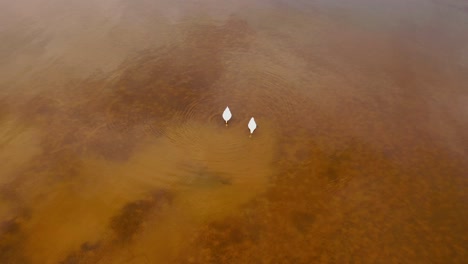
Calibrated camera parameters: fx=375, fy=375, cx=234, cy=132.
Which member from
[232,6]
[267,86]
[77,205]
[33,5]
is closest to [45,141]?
[77,205]

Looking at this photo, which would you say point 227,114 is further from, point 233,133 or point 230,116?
point 233,133

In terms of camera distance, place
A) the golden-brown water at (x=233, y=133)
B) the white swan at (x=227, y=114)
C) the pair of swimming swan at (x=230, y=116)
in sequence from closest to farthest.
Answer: the golden-brown water at (x=233, y=133), the pair of swimming swan at (x=230, y=116), the white swan at (x=227, y=114)

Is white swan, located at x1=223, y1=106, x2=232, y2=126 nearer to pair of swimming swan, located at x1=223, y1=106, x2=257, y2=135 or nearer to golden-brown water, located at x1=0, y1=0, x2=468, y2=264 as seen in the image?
pair of swimming swan, located at x1=223, y1=106, x2=257, y2=135

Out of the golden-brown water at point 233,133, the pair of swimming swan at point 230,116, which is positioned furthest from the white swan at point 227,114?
the golden-brown water at point 233,133

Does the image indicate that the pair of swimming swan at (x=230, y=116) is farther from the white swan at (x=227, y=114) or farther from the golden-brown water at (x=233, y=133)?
the golden-brown water at (x=233, y=133)

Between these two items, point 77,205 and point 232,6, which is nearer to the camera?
point 77,205

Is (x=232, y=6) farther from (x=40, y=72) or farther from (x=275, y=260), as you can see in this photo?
(x=275, y=260)

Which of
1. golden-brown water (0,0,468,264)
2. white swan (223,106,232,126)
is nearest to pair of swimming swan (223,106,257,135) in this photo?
white swan (223,106,232,126)

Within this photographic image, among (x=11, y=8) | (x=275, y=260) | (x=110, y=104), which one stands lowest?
(x=275, y=260)
